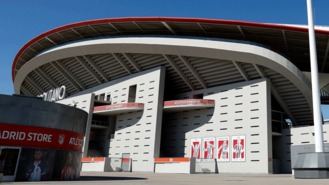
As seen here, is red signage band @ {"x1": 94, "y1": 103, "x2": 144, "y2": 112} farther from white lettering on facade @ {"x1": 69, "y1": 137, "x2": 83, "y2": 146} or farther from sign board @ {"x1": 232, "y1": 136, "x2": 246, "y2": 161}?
white lettering on facade @ {"x1": 69, "y1": 137, "x2": 83, "y2": 146}

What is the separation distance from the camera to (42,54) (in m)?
47.3

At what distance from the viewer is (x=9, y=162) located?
42.9 feet

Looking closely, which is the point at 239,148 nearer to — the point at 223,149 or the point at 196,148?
the point at 223,149

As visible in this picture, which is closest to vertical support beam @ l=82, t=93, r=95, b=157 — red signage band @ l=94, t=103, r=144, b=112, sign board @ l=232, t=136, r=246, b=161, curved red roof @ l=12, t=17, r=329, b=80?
red signage band @ l=94, t=103, r=144, b=112

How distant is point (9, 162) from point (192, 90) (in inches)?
1230

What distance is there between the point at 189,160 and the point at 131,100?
14327 millimetres

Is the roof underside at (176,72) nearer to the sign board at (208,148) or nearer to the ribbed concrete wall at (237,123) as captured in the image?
the ribbed concrete wall at (237,123)

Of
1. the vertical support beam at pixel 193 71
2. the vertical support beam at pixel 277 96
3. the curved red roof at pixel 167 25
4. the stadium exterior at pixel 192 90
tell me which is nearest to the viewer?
the curved red roof at pixel 167 25

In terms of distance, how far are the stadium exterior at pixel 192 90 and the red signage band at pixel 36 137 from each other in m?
20.4

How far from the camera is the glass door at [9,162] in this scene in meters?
12.8

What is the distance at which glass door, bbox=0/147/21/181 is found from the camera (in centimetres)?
1284

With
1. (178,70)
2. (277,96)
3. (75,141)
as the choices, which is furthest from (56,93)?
(75,141)

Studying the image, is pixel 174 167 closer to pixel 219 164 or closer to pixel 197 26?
pixel 219 164

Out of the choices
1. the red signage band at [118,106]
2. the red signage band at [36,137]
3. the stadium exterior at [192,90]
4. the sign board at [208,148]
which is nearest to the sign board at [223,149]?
the stadium exterior at [192,90]
